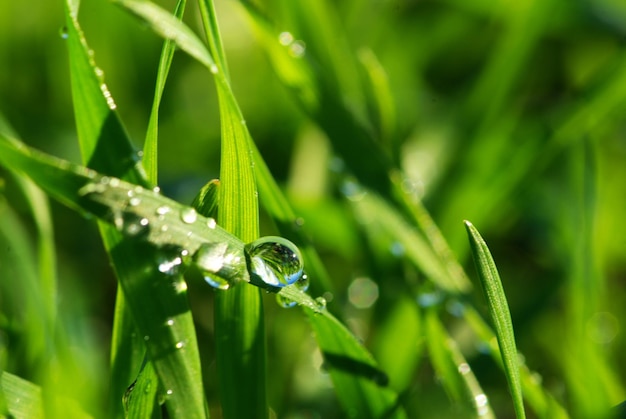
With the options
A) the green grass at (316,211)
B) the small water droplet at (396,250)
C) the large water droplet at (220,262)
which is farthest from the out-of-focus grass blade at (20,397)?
the small water droplet at (396,250)

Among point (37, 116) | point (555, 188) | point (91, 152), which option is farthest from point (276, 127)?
point (91, 152)

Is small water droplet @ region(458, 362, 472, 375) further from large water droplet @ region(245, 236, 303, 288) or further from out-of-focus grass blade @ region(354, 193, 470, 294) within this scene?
large water droplet @ region(245, 236, 303, 288)

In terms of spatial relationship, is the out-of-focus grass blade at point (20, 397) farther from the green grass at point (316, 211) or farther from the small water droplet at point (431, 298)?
the small water droplet at point (431, 298)

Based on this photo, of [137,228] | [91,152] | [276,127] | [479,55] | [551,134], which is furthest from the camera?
[479,55]

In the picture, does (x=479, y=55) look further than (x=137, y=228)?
Yes

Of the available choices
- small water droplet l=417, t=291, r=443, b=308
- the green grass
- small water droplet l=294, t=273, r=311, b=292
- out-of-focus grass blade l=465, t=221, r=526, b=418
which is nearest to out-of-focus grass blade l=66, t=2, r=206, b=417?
the green grass

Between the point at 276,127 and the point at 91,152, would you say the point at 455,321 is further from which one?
the point at 91,152
